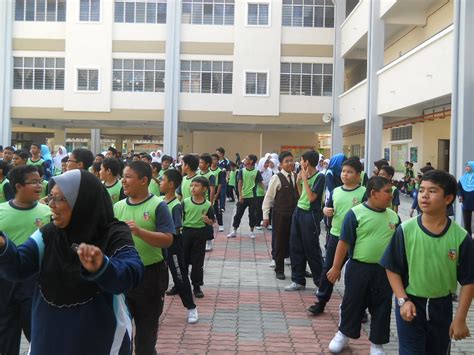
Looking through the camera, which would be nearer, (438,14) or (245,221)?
(245,221)

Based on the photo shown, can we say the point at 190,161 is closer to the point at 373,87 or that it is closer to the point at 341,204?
the point at 341,204

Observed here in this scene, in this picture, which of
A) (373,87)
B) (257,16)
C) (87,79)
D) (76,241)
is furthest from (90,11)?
(76,241)

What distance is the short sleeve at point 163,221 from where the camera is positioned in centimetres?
393

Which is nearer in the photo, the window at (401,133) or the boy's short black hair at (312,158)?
the boy's short black hair at (312,158)

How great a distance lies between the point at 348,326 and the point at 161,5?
82.6 ft

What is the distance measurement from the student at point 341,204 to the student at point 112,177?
2338mm

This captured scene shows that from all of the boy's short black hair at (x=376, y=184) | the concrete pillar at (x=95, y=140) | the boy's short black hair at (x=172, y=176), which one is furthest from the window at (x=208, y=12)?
the boy's short black hair at (x=376, y=184)

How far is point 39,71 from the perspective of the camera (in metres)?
27.5

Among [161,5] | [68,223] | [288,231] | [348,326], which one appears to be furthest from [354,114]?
[68,223]

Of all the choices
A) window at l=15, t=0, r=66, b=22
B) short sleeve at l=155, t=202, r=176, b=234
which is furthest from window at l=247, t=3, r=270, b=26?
short sleeve at l=155, t=202, r=176, b=234

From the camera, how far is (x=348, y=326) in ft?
15.1

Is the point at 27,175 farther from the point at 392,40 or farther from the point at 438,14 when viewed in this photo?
the point at 392,40

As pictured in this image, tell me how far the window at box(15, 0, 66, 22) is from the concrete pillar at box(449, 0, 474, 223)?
21.5m

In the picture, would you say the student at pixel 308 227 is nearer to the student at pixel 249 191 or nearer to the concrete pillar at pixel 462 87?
the student at pixel 249 191
